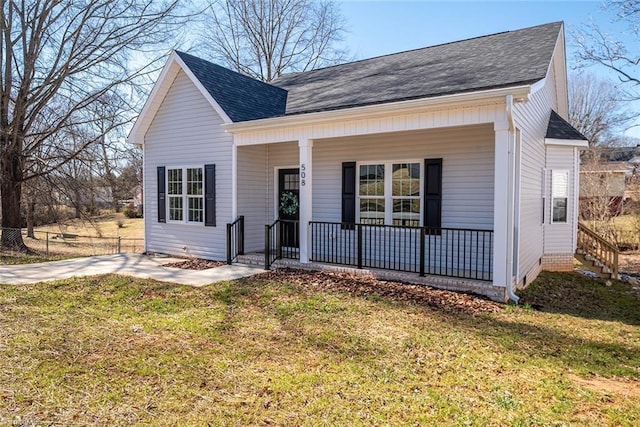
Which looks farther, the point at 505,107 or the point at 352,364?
the point at 505,107

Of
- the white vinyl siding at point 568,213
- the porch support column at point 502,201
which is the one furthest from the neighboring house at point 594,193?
the porch support column at point 502,201

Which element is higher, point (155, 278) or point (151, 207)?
point (151, 207)

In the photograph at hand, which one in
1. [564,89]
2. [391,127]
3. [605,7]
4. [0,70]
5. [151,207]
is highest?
[605,7]

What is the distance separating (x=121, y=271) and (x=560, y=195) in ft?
34.7

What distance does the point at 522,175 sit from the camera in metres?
7.71

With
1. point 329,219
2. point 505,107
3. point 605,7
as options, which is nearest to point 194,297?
point 329,219

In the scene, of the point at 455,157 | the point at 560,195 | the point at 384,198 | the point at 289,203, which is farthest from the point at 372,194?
the point at 560,195

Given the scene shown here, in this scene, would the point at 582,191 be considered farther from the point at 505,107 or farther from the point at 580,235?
the point at 505,107

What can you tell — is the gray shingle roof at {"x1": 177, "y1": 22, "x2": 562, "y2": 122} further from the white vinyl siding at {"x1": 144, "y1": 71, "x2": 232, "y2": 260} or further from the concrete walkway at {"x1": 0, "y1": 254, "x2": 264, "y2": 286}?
the concrete walkway at {"x1": 0, "y1": 254, "x2": 264, "y2": 286}

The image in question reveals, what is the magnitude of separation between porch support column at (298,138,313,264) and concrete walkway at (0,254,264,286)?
1.08 m

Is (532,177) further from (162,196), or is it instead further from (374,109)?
(162,196)

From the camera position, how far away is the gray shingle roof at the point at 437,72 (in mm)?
7520

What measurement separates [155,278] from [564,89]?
1222 cm

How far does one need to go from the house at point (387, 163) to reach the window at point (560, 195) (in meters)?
0.03
